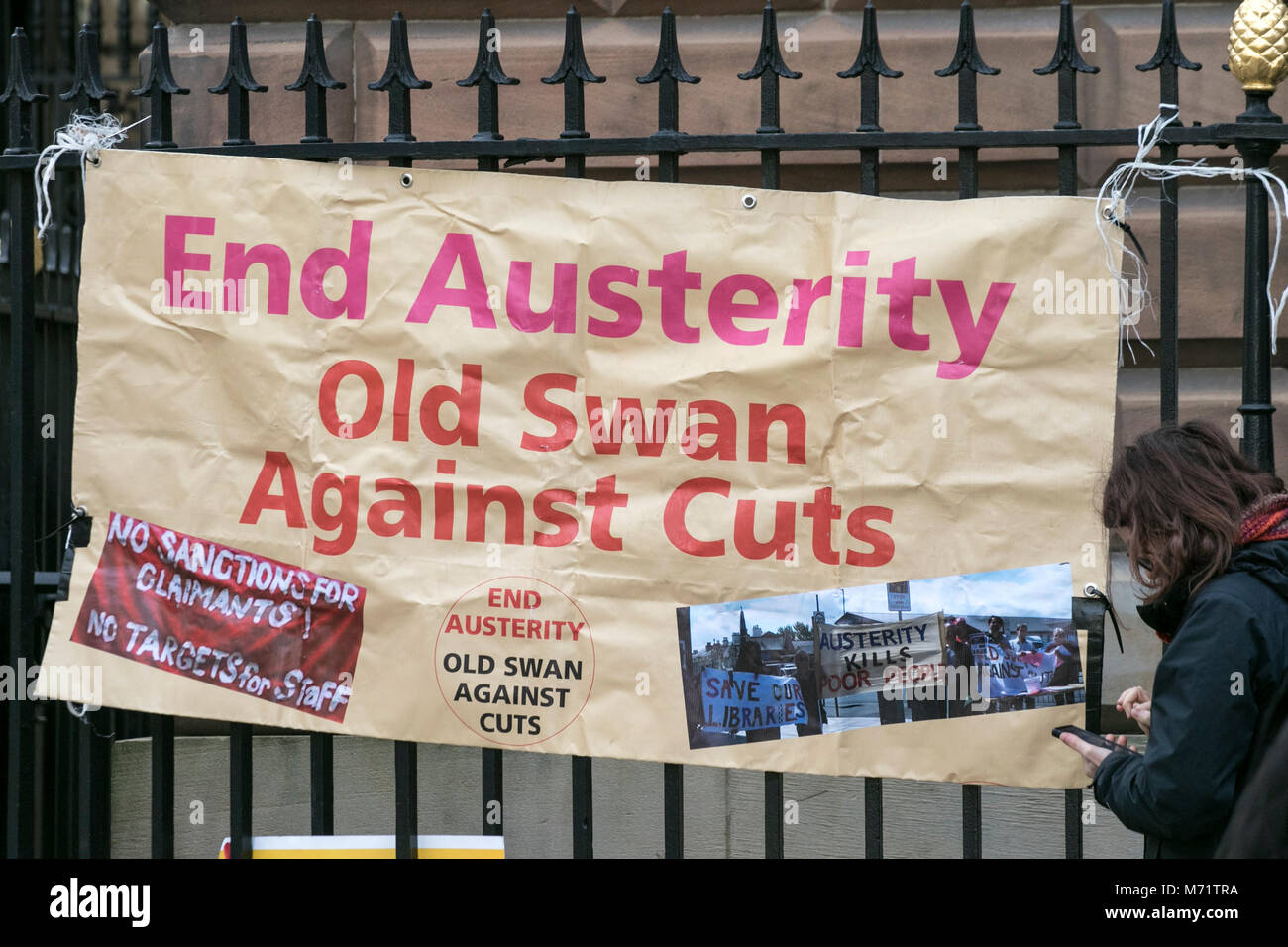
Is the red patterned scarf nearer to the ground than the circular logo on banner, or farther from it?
farther from it

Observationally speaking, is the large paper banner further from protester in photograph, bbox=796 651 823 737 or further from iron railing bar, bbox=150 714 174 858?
iron railing bar, bbox=150 714 174 858

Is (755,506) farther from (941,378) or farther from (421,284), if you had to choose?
(421,284)

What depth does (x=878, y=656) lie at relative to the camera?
2.85 m

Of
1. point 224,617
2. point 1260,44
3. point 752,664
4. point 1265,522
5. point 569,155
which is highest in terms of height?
point 1260,44

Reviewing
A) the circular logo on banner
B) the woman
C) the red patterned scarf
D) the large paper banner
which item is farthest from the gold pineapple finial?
the circular logo on banner

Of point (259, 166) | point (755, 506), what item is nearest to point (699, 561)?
point (755, 506)

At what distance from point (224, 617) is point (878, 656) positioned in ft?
5.11

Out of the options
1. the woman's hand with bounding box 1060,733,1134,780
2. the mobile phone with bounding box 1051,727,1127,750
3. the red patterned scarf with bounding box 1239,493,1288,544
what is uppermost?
the red patterned scarf with bounding box 1239,493,1288,544

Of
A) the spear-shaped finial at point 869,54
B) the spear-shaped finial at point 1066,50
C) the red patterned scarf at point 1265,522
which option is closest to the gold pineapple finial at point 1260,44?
the spear-shaped finial at point 1066,50

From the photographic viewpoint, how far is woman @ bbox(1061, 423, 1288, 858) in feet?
6.92

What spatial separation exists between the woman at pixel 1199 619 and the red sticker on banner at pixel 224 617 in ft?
5.66

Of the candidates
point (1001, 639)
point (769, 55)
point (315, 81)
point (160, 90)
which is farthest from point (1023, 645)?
point (160, 90)

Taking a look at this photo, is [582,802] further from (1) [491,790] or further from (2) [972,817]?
(2) [972,817]

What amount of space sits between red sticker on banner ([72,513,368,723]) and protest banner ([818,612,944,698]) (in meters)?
1.11
